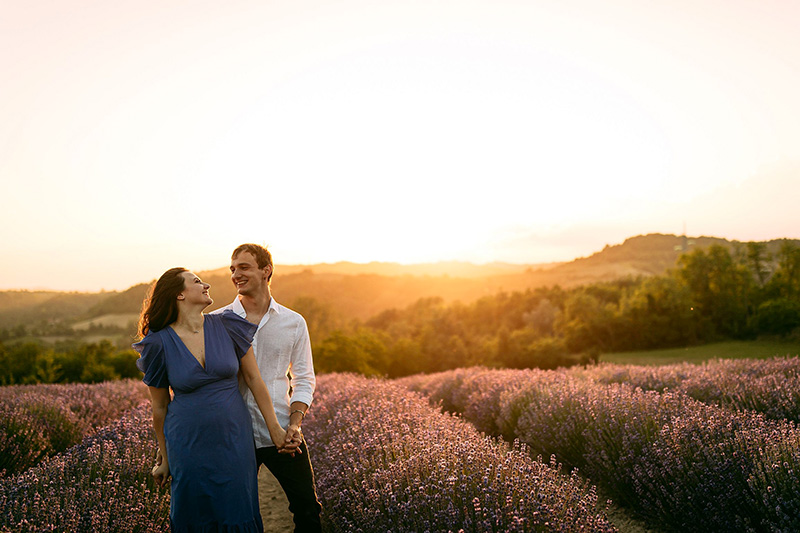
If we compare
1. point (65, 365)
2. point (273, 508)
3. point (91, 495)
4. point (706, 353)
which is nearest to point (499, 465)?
point (91, 495)

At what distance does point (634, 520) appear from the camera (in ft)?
11.4

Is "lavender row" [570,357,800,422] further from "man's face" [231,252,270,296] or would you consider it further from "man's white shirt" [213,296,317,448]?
"man's face" [231,252,270,296]

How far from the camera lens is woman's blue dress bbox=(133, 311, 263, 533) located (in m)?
1.98

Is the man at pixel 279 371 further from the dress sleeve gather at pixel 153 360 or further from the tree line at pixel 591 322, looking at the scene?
the tree line at pixel 591 322

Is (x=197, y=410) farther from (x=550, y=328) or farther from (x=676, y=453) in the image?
(x=550, y=328)

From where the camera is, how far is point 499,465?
2.35 meters

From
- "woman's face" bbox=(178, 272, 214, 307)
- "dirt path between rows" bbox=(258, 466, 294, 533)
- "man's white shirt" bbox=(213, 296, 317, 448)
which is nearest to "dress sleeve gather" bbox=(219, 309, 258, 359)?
"woman's face" bbox=(178, 272, 214, 307)

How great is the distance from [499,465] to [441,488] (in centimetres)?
36

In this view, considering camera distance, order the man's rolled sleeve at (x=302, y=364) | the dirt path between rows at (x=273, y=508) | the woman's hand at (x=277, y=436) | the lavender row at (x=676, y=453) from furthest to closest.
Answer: the dirt path between rows at (x=273, y=508)
the lavender row at (x=676, y=453)
the man's rolled sleeve at (x=302, y=364)
the woman's hand at (x=277, y=436)

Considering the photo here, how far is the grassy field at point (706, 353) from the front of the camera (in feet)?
47.2

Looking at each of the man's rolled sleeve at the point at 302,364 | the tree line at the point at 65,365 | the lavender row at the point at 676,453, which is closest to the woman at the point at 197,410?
the man's rolled sleeve at the point at 302,364

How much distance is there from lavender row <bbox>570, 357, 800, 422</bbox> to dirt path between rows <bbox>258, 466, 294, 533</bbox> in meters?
3.67

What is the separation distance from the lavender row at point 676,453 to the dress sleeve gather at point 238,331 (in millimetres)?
2696

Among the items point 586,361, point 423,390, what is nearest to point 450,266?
point 586,361
